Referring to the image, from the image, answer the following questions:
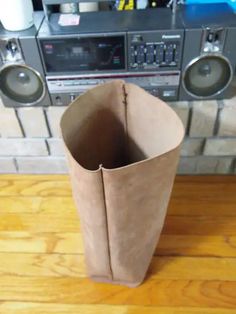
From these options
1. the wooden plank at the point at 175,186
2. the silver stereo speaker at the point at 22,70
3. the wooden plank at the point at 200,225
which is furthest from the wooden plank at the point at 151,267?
the silver stereo speaker at the point at 22,70

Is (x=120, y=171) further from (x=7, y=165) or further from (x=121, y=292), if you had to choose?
(x=7, y=165)

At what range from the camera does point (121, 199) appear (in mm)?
702

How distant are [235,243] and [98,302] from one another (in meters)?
0.51

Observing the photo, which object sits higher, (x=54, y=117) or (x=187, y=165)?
(x=54, y=117)

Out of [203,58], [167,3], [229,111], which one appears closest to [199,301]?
[229,111]

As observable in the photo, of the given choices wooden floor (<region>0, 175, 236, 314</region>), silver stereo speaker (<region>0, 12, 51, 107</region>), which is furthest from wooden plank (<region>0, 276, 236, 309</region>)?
silver stereo speaker (<region>0, 12, 51, 107</region>)

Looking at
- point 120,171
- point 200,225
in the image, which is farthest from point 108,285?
point 120,171

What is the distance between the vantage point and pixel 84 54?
0.98 meters

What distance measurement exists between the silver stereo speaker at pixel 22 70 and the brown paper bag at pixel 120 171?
0.30 m

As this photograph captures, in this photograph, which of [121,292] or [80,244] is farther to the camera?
[80,244]

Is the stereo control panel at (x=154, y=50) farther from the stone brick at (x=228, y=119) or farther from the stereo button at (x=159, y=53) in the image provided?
the stone brick at (x=228, y=119)

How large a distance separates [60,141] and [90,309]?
623 millimetres

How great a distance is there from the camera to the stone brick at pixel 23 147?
1.27m

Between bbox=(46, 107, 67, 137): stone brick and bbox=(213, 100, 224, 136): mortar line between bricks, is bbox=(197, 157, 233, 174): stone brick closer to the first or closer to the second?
bbox=(213, 100, 224, 136): mortar line between bricks
